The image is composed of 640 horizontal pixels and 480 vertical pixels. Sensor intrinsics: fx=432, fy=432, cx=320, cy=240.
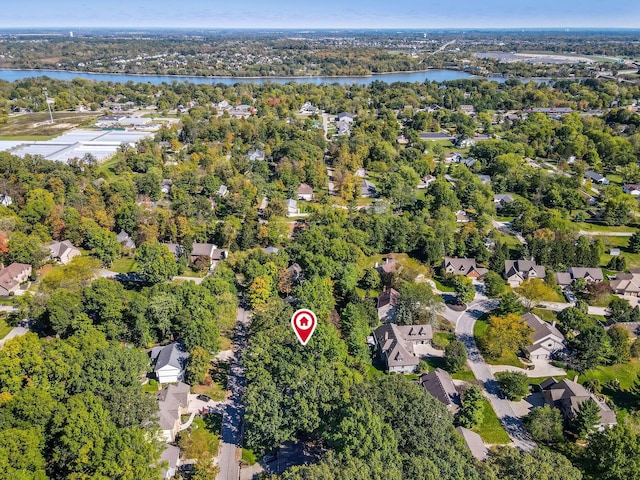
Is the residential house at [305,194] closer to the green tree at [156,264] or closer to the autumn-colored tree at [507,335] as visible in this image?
the green tree at [156,264]

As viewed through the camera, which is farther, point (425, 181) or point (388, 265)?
point (425, 181)

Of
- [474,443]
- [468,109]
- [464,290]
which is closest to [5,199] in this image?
[464,290]

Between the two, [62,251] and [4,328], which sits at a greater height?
[62,251]

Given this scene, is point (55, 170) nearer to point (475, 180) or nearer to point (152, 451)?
point (152, 451)

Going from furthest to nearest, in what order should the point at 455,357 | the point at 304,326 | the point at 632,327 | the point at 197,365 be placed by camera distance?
the point at 632,327 → the point at 455,357 → the point at 197,365 → the point at 304,326

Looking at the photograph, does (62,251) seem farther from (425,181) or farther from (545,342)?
(425,181)

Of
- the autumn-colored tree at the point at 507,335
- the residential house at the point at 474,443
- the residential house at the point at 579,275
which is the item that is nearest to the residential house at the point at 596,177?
the residential house at the point at 579,275
